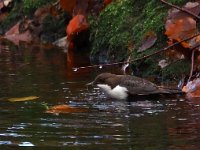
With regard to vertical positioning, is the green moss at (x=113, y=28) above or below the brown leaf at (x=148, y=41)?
above

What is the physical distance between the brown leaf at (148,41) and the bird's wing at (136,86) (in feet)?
5.63

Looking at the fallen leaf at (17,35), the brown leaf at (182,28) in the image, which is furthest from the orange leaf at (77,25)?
the brown leaf at (182,28)

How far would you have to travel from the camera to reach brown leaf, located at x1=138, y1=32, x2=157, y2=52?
1002cm

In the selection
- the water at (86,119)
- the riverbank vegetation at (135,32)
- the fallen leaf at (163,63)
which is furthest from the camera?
the fallen leaf at (163,63)

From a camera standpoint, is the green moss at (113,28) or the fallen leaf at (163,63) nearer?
the fallen leaf at (163,63)

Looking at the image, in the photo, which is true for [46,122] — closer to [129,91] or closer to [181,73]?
[129,91]

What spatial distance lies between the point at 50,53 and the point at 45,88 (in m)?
5.31

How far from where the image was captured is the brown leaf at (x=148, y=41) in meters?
10.0

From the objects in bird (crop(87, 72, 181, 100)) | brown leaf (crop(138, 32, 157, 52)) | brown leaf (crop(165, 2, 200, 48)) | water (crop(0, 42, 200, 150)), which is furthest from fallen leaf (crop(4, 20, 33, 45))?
bird (crop(87, 72, 181, 100))

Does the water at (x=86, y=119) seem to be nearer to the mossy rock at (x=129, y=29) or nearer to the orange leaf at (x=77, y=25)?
the mossy rock at (x=129, y=29)

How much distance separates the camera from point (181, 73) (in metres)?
9.34

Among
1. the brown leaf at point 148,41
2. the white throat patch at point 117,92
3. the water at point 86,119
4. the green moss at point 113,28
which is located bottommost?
the water at point 86,119

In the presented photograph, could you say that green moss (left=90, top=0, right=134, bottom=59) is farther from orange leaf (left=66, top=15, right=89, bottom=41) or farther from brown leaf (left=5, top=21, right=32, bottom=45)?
brown leaf (left=5, top=21, right=32, bottom=45)

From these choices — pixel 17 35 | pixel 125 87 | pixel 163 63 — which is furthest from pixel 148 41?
pixel 17 35
